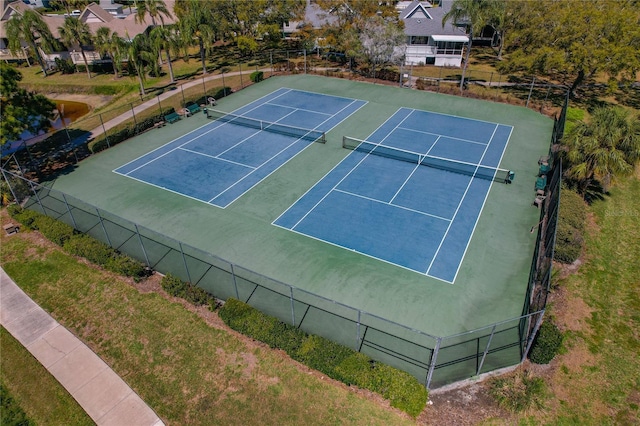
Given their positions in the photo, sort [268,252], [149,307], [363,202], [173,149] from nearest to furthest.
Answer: [149,307] → [268,252] → [363,202] → [173,149]

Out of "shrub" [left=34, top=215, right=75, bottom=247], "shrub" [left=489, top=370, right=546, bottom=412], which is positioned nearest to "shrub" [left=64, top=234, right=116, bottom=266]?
"shrub" [left=34, top=215, right=75, bottom=247]

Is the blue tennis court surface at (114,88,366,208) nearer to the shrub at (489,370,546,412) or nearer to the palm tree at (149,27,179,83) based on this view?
the palm tree at (149,27,179,83)

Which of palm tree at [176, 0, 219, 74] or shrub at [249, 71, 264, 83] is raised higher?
palm tree at [176, 0, 219, 74]

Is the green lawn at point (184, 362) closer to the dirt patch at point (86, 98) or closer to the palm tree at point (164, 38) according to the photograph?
the palm tree at point (164, 38)

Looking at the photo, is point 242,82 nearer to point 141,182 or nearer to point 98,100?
point 98,100

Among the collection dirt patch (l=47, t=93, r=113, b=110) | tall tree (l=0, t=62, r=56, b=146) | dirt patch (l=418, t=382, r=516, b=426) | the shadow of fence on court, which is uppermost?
tall tree (l=0, t=62, r=56, b=146)

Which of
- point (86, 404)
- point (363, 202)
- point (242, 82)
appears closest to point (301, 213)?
point (363, 202)

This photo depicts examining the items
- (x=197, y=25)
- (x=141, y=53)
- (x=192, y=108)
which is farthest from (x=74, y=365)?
(x=197, y=25)
